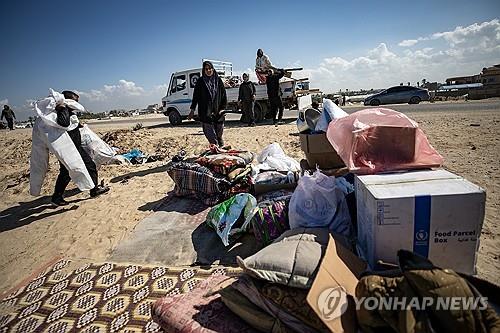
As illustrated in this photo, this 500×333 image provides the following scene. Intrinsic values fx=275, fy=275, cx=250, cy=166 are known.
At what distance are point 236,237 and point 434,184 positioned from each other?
169 centimetres

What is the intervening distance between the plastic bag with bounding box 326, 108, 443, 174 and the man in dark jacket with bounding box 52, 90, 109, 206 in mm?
3552

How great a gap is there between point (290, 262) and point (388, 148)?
111 centimetres

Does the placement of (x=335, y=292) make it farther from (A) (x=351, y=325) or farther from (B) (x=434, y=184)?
(B) (x=434, y=184)

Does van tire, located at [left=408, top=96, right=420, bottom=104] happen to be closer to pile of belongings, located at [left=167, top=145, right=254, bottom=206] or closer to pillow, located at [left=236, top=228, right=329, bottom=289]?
pile of belongings, located at [left=167, top=145, right=254, bottom=206]

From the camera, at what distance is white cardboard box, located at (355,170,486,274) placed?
4.77ft

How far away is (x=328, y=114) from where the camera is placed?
278 cm

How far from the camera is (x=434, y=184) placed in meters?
1.57

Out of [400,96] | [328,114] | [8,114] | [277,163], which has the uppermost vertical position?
[8,114]

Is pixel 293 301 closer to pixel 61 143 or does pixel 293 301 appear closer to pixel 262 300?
pixel 262 300

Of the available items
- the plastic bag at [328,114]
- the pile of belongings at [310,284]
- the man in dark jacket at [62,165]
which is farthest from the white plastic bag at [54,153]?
the plastic bag at [328,114]

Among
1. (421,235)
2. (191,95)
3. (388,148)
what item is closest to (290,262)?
(421,235)

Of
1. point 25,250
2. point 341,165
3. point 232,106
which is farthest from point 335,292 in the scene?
point 232,106

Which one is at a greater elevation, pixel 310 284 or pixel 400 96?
pixel 400 96

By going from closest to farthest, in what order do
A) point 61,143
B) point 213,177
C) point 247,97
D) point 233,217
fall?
point 233,217, point 213,177, point 61,143, point 247,97
